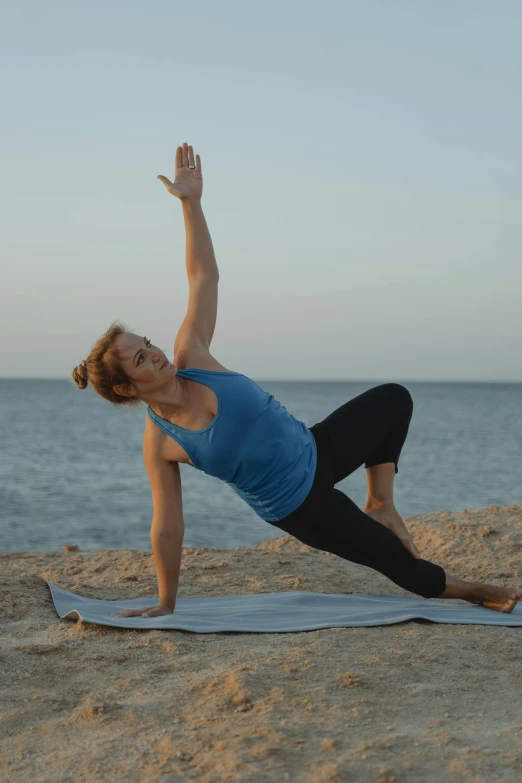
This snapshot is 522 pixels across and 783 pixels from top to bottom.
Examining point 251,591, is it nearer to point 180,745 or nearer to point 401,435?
point 401,435

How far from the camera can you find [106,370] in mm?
3908

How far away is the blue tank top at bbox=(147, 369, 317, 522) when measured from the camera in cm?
392

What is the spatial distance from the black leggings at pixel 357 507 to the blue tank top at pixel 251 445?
0.11 meters

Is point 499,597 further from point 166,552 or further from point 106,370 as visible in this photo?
point 106,370

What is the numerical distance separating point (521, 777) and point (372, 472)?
240cm

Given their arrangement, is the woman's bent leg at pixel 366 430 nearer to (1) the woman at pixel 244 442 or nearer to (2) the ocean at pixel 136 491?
(1) the woman at pixel 244 442

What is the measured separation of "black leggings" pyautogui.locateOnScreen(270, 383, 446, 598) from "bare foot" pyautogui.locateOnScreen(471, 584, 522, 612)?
0.33 m

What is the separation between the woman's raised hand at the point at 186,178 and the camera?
4.55 m

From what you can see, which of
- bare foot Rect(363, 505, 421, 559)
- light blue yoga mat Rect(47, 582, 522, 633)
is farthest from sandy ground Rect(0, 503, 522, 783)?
bare foot Rect(363, 505, 421, 559)

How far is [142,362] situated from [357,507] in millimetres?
1313

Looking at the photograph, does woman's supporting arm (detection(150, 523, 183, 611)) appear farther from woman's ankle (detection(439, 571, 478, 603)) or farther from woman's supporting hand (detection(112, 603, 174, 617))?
woman's ankle (detection(439, 571, 478, 603))

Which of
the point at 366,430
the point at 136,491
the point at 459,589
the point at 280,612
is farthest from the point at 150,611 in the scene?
the point at 136,491

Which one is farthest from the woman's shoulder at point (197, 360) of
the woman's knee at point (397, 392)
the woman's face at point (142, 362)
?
the woman's knee at point (397, 392)

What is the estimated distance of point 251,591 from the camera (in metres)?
5.29
